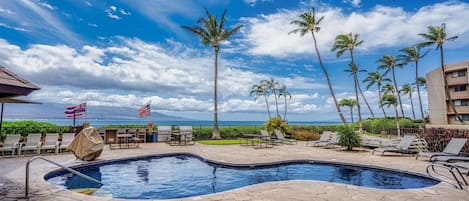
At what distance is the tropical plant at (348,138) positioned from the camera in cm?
1167

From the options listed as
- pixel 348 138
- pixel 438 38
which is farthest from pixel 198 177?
pixel 438 38

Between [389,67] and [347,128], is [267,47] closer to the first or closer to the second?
[347,128]

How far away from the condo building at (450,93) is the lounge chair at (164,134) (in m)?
31.9

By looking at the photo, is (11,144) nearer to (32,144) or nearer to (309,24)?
(32,144)

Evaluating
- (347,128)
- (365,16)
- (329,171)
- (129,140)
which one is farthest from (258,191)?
(365,16)

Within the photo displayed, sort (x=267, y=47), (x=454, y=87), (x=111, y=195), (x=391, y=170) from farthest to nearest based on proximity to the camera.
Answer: (x=454, y=87), (x=267, y=47), (x=391, y=170), (x=111, y=195)

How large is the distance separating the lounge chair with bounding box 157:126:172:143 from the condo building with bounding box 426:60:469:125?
3193 cm

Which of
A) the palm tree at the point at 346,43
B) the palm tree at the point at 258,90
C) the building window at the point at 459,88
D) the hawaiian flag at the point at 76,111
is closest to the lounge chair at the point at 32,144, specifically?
the hawaiian flag at the point at 76,111

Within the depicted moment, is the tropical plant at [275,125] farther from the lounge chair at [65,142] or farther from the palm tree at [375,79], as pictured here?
the palm tree at [375,79]

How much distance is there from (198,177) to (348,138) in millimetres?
7829

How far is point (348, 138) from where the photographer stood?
460 inches

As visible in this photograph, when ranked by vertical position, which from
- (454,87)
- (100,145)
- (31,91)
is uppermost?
(454,87)

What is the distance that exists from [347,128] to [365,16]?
7628 millimetres

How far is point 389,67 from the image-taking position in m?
35.5
